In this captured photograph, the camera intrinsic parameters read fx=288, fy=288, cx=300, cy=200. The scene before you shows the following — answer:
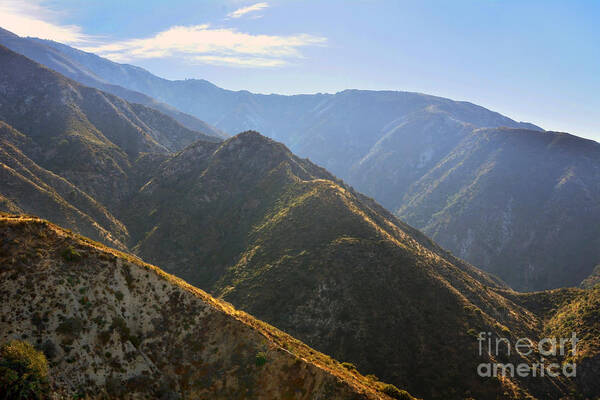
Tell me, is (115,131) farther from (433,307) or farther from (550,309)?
(550,309)

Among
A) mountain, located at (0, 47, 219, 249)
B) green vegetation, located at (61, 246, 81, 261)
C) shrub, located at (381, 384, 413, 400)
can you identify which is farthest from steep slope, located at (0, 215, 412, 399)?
mountain, located at (0, 47, 219, 249)

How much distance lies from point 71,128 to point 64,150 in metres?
20.1

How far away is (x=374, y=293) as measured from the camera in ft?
226

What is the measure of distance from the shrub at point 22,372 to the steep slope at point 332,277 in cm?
4817

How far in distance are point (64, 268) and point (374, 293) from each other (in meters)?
59.5

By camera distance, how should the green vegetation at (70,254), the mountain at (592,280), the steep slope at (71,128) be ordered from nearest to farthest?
the green vegetation at (70,254), the steep slope at (71,128), the mountain at (592,280)

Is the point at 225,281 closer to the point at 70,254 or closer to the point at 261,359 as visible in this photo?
the point at 261,359

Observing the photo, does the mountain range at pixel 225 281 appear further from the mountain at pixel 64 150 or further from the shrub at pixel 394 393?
the mountain at pixel 64 150

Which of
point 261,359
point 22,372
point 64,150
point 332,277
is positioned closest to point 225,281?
point 332,277

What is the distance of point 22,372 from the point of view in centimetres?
2089

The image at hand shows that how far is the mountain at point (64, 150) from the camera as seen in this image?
309 ft

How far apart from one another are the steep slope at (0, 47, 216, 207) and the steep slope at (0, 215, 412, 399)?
116738 millimetres

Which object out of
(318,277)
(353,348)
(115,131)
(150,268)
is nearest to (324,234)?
(318,277)

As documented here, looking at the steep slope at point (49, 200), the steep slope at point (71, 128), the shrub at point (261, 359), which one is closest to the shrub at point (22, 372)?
the shrub at point (261, 359)
